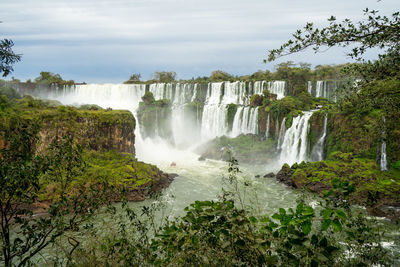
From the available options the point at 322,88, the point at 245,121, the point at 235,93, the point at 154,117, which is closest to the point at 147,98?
the point at 154,117

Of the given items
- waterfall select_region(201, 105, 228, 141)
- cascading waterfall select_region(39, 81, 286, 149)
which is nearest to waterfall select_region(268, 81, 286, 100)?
cascading waterfall select_region(39, 81, 286, 149)

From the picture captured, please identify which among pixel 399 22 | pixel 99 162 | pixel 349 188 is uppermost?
pixel 399 22

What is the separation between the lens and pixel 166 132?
41.8 metres

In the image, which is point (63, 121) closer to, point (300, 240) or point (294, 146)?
point (300, 240)

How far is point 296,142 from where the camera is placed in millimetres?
27438

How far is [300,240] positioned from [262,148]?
30.3 m

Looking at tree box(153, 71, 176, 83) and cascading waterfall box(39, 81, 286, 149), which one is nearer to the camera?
cascading waterfall box(39, 81, 286, 149)

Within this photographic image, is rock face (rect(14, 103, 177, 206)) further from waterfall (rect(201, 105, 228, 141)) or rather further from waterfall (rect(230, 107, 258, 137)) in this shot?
waterfall (rect(201, 105, 228, 141))

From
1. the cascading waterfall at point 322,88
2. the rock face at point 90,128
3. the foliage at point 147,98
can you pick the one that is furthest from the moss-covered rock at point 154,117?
the cascading waterfall at point 322,88

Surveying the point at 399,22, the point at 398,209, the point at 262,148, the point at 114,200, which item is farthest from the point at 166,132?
the point at 399,22

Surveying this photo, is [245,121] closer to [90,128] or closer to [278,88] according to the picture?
[278,88]

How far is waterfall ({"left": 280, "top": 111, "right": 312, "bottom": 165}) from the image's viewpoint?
87.8ft

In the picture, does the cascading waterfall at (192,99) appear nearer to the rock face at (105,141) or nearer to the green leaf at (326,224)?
the rock face at (105,141)

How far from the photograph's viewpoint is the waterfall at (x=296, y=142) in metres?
26.8
